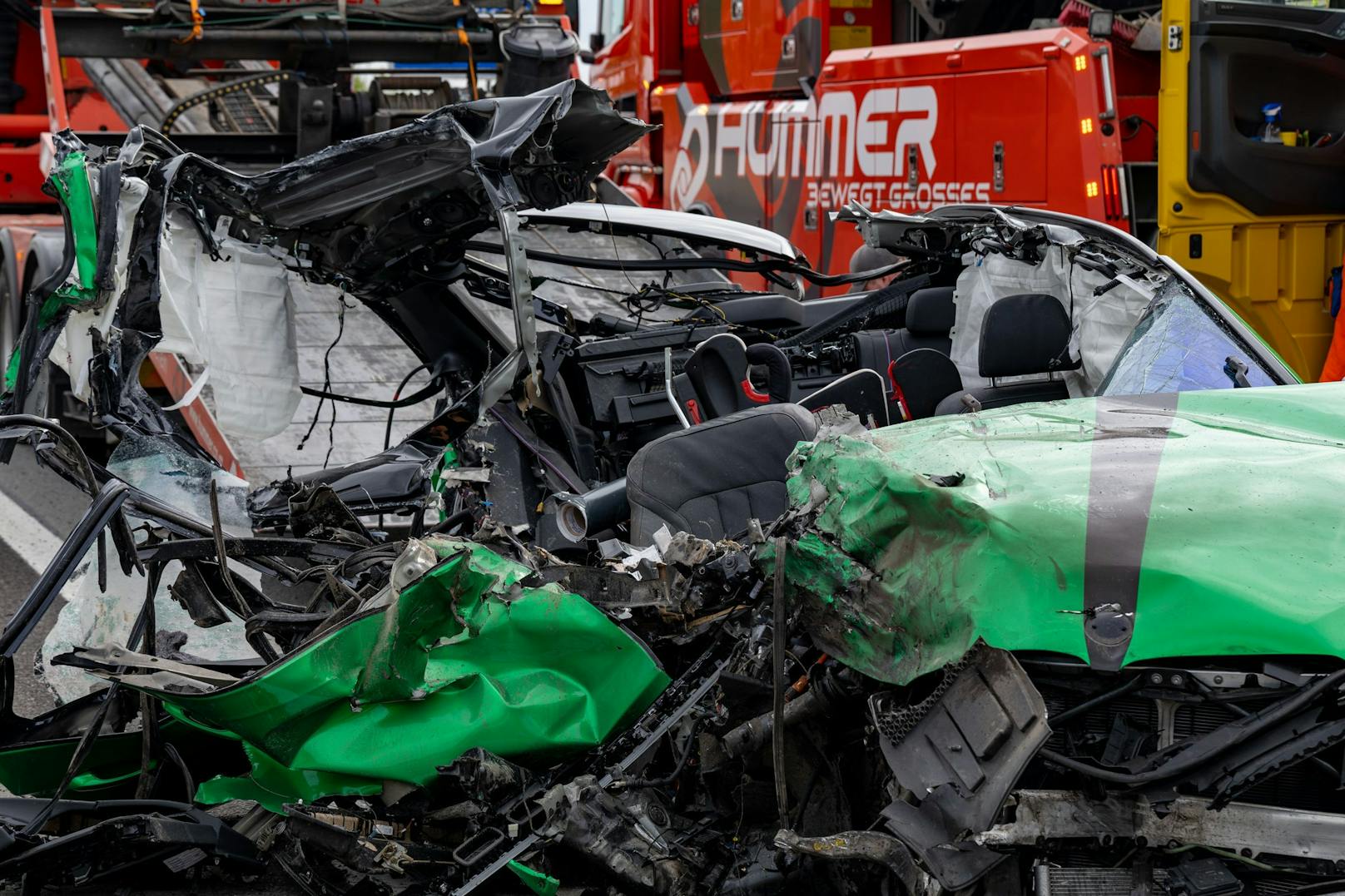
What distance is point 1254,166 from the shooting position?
23.9 feet

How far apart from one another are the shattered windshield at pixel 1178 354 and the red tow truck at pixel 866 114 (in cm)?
339

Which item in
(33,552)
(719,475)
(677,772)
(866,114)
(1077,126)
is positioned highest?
(866,114)

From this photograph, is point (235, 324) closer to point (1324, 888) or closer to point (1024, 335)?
point (1024, 335)

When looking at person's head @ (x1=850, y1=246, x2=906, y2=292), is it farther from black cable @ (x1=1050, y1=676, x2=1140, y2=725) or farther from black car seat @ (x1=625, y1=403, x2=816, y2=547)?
black cable @ (x1=1050, y1=676, x2=1140, y2=725)

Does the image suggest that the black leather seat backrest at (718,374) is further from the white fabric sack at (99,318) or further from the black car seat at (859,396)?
the white fabric sack at (99,318)

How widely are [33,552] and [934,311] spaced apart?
13.9ft

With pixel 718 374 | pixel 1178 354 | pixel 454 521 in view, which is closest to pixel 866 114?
pixel 718 374

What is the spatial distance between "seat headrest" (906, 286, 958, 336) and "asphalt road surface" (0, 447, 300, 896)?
120 inches

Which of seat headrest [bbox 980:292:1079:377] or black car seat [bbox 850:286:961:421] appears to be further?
black car seat [bbox 850:286:961:421]

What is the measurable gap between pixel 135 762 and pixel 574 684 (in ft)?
4.73

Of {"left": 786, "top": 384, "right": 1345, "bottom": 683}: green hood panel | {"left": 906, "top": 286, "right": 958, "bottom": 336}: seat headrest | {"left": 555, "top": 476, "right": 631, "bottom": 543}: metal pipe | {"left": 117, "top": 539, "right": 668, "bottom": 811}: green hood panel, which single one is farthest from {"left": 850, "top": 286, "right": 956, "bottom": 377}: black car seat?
{"left": 117, "top": 539, "right": 668, "bottom": 811}: green hood panel

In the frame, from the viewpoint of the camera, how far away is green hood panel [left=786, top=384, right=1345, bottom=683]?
2551 mm

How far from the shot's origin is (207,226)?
4.52 m

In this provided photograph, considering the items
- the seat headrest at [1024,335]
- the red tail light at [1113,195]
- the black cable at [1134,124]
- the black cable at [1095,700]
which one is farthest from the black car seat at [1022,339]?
the black cable at [1134,124]
